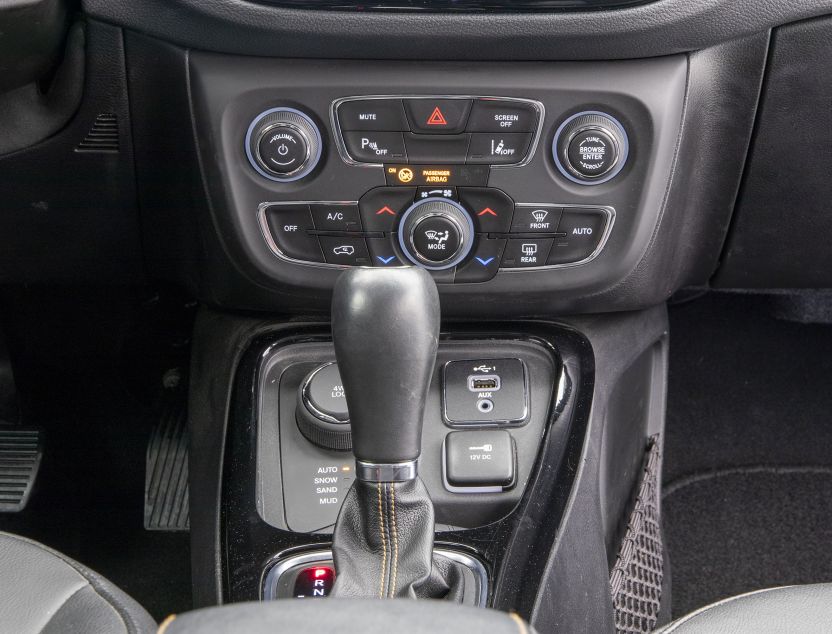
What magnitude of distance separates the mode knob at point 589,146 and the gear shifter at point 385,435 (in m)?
0.28

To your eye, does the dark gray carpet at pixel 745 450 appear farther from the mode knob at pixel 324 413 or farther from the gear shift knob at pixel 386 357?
the gear shift knob at pixel 386 357

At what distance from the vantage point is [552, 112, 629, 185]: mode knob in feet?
2.87

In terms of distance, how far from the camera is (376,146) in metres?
0.88

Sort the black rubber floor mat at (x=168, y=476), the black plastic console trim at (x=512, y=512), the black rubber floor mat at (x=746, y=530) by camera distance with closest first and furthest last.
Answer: the black plastic console trim at (x=512, y=512)
the black rubber floor mat at (x=168, y=476)
the black rubber floor mat at (x=746, y=530)

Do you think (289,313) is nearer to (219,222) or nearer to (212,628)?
(219,222)

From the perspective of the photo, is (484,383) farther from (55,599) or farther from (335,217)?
(55,599)

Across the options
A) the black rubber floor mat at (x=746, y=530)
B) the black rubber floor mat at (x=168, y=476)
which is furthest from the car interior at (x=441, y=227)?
→ the black rubber floor mat at (x=746, y=530)

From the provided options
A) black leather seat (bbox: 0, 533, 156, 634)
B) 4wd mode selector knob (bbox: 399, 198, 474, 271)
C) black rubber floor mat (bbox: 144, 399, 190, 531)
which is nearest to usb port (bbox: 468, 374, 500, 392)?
4wd mode selector knob (bbox: 399, 198, 474, 271)

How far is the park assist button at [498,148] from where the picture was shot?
2.87 ft

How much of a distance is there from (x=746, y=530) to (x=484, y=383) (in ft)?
2.48

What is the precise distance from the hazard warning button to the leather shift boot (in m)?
0.34

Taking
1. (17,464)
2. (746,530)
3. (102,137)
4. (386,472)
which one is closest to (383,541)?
(386,472)

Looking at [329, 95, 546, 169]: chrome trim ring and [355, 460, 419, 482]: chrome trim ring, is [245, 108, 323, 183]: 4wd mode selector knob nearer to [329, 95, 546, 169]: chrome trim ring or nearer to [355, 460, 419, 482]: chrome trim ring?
[329, 95, 546, 169]: chrome trim ring

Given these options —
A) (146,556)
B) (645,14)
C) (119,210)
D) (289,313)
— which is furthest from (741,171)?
(146,556)
